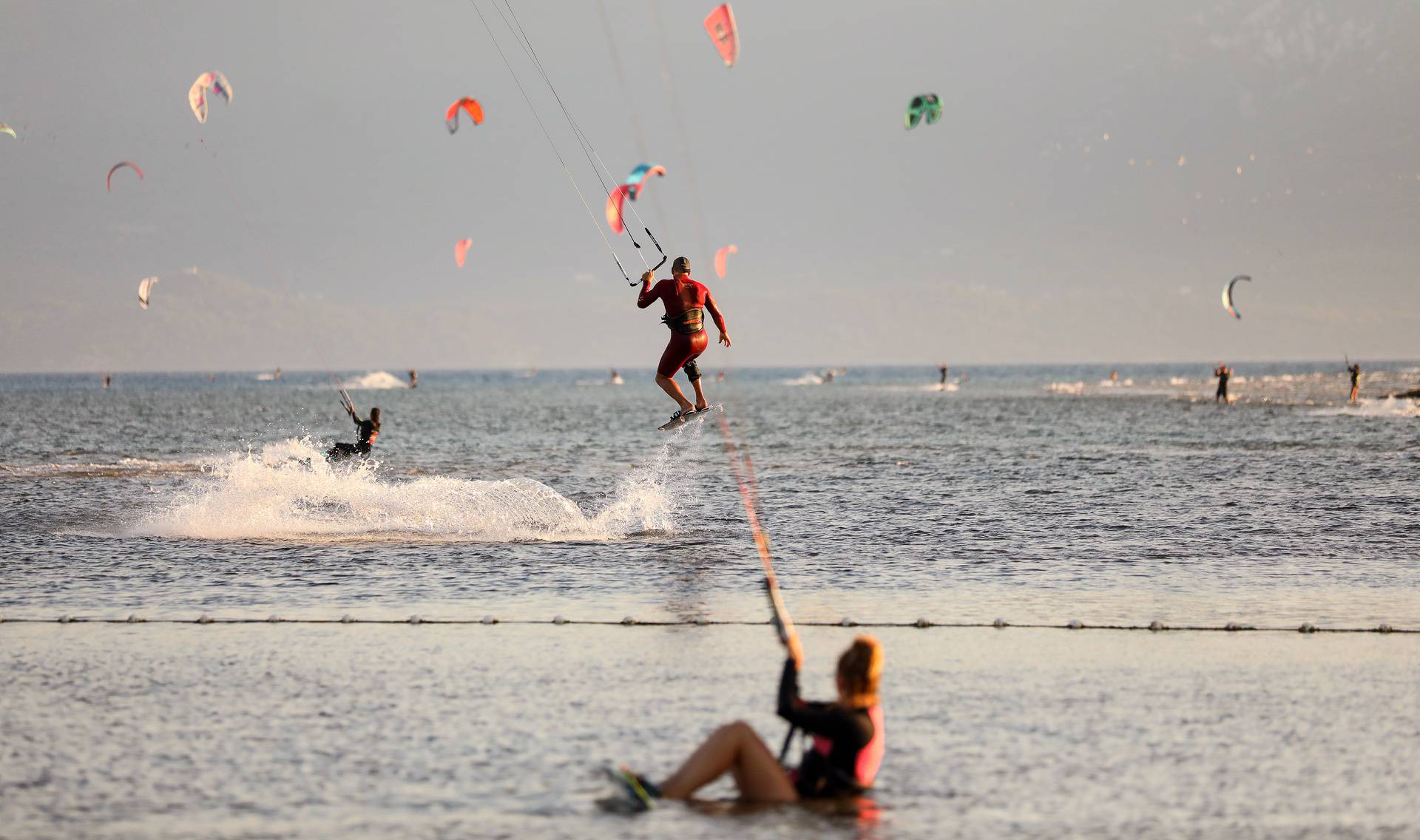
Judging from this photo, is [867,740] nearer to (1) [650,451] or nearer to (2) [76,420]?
(1) [650,451]

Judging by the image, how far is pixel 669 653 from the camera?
998 centimetres

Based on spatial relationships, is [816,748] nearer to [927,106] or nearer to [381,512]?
[381,512]

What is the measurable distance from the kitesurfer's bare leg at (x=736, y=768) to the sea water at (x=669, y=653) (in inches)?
6.8

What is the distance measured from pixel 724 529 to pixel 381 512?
5450mm

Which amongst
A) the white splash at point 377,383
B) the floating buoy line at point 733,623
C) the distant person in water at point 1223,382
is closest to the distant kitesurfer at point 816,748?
the floating buoy line at point 733,623

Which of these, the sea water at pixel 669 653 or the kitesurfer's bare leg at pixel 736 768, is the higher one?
the kitesurfer's bare leg at pixel 736 768

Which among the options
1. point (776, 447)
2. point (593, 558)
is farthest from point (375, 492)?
point (776, 447)

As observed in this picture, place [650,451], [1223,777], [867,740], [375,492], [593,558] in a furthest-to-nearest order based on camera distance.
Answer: [650,451] → [375,492] → [593,558] → [1223,777] → [867,740]

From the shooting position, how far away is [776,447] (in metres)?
42.4

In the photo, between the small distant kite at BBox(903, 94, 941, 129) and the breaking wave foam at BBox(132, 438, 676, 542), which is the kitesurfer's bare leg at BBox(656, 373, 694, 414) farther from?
the small distant kite at BBox(903, 94, 941, 129)

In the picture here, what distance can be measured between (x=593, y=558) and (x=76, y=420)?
5536 cm

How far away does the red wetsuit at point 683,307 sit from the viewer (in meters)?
16.0

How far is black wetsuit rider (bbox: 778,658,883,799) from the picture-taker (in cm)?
639

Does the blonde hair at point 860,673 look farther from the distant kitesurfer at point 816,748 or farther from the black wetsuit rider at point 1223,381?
the black wetsuit rider at point 1223,381
